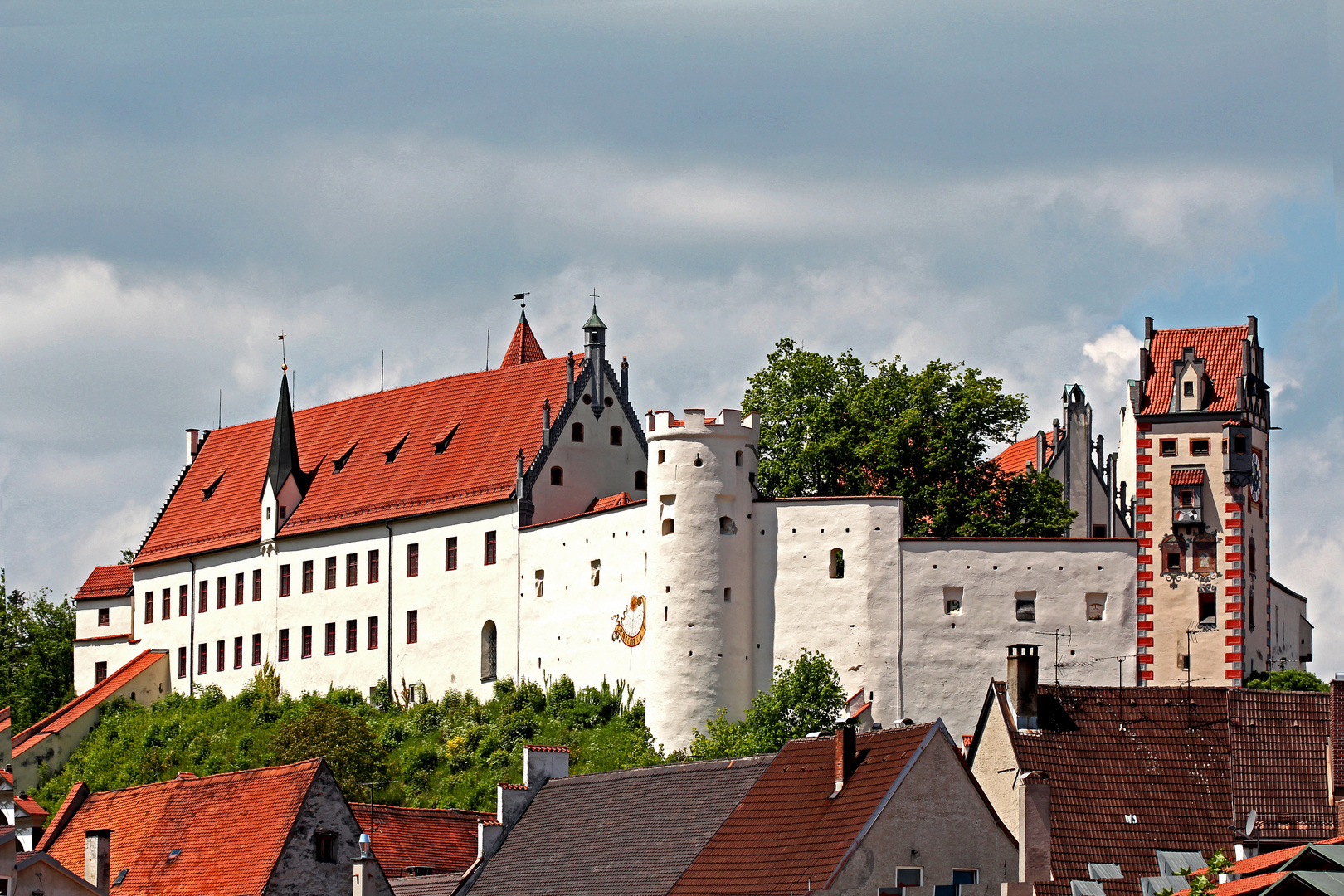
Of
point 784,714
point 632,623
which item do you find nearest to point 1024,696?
point 784,714

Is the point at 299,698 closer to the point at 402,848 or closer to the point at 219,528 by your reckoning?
the point at 219,528

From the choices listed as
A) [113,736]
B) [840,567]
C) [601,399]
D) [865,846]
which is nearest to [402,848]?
[865,846]

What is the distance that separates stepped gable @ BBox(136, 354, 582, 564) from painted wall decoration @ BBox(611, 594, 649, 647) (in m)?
9.20

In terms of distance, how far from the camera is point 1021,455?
116 meters

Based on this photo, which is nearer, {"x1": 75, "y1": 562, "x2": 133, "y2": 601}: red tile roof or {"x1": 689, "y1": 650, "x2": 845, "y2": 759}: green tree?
{"x1": 689, "y1": 650, "x2": 845, "y2": 759}: green tree

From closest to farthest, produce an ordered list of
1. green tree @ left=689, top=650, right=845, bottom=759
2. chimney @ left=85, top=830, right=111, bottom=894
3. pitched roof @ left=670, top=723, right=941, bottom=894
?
1. pitched roof @ left=670, top=723, right=941, bottom=894
2. chimney @ left=85, top=830, right=111, bottom=894
3. green tree @ left=689, top=650, right=845, bottom=759

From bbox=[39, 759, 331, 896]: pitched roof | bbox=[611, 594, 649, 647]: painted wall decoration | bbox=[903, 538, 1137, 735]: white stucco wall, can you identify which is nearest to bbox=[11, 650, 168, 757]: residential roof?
bbox=[611, 594, 649, 647]: painted wall decoration

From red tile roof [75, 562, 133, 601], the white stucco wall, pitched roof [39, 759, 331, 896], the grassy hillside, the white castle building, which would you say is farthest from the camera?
red tile roof [75, 562, 133, 601]

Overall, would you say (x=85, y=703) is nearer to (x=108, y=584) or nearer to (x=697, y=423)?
(x=108, y=584)

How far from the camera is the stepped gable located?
10081 cm

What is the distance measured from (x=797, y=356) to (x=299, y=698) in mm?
22952

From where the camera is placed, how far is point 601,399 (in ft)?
326

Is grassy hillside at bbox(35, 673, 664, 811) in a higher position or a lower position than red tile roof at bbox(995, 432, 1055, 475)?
lower

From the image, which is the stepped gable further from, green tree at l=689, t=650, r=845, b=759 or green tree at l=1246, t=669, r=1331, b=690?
green tree at l=1246, t=669, r=1331, b=690
